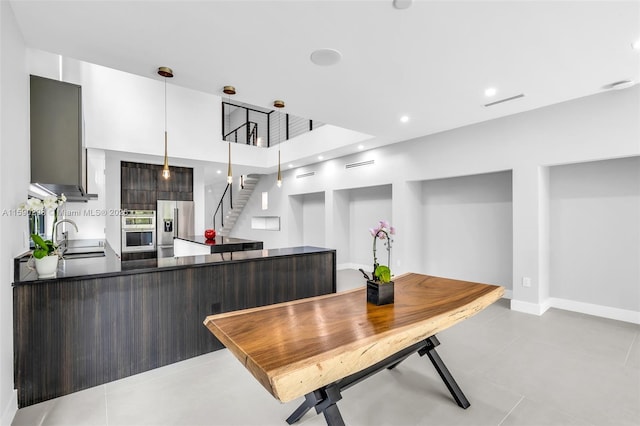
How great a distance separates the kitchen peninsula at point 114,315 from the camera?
2.14 metres

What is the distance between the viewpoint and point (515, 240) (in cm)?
423

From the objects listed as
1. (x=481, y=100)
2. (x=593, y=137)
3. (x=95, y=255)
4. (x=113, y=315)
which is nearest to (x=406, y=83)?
(x=481, y=100)

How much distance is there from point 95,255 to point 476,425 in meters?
4.05

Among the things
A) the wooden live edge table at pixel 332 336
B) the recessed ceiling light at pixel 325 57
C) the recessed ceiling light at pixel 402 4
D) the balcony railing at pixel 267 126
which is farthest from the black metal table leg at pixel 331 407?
the balcony railing at pixel 267 126

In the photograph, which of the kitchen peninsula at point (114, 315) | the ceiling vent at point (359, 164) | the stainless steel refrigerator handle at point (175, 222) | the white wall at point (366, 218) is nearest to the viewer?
the kitchen peninsula at point (114, 315)

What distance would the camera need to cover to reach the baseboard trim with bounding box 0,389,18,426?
183cm

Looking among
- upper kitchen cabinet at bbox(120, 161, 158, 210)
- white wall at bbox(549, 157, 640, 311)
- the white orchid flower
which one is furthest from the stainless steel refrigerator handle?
white wall at bbox(549, 157, 640, 311)

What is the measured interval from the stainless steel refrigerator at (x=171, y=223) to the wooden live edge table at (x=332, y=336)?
605 cm

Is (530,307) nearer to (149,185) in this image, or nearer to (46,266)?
(46,266)

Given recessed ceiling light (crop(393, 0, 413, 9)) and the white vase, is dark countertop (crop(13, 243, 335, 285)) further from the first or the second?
recessed ceiling light (crop(393, 0, 413, 9))

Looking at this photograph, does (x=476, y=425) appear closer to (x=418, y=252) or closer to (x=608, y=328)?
(x=608, y=328)

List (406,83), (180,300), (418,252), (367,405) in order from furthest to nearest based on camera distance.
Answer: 1. (418,252)
2. (406,83)
3. (180,300)
4. (367,405)

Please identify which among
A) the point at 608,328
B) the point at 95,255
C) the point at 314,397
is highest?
the point at 95,255

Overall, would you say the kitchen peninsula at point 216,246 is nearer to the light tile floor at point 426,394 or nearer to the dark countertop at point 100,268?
the dark countertop at point 100,268
